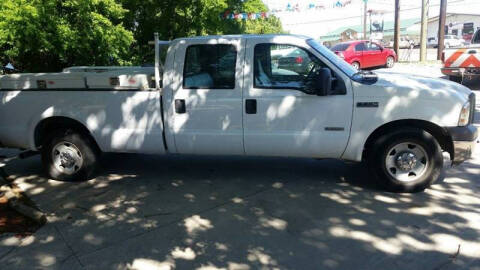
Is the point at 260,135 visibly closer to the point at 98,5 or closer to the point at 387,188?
the point at 387,188

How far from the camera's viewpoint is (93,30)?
8.80 metres

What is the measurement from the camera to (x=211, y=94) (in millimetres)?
5117

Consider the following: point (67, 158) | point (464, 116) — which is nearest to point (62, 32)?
point (67, 158)

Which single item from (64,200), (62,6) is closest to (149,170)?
(64,200)

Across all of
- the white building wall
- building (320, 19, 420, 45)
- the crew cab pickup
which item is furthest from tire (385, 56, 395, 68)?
the white building wall

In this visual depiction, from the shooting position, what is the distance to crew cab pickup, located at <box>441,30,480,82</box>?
40.5 feet

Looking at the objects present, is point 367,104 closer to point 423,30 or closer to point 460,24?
point 423,30

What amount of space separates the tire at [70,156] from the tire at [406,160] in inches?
140

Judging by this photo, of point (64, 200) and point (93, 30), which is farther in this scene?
point (93, 30)

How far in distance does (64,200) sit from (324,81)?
3330 mm

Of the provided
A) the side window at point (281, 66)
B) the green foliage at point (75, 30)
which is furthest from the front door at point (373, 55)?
Answer: the side window at point (281, 66)

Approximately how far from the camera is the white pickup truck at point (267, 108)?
15.7 ft

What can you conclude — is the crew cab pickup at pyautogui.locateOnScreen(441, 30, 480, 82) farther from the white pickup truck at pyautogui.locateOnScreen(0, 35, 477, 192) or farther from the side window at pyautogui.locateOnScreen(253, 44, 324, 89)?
the side window at pyautogui.locateOnScreen(253, 44, 324, 89)

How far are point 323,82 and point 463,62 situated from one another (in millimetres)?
9833
